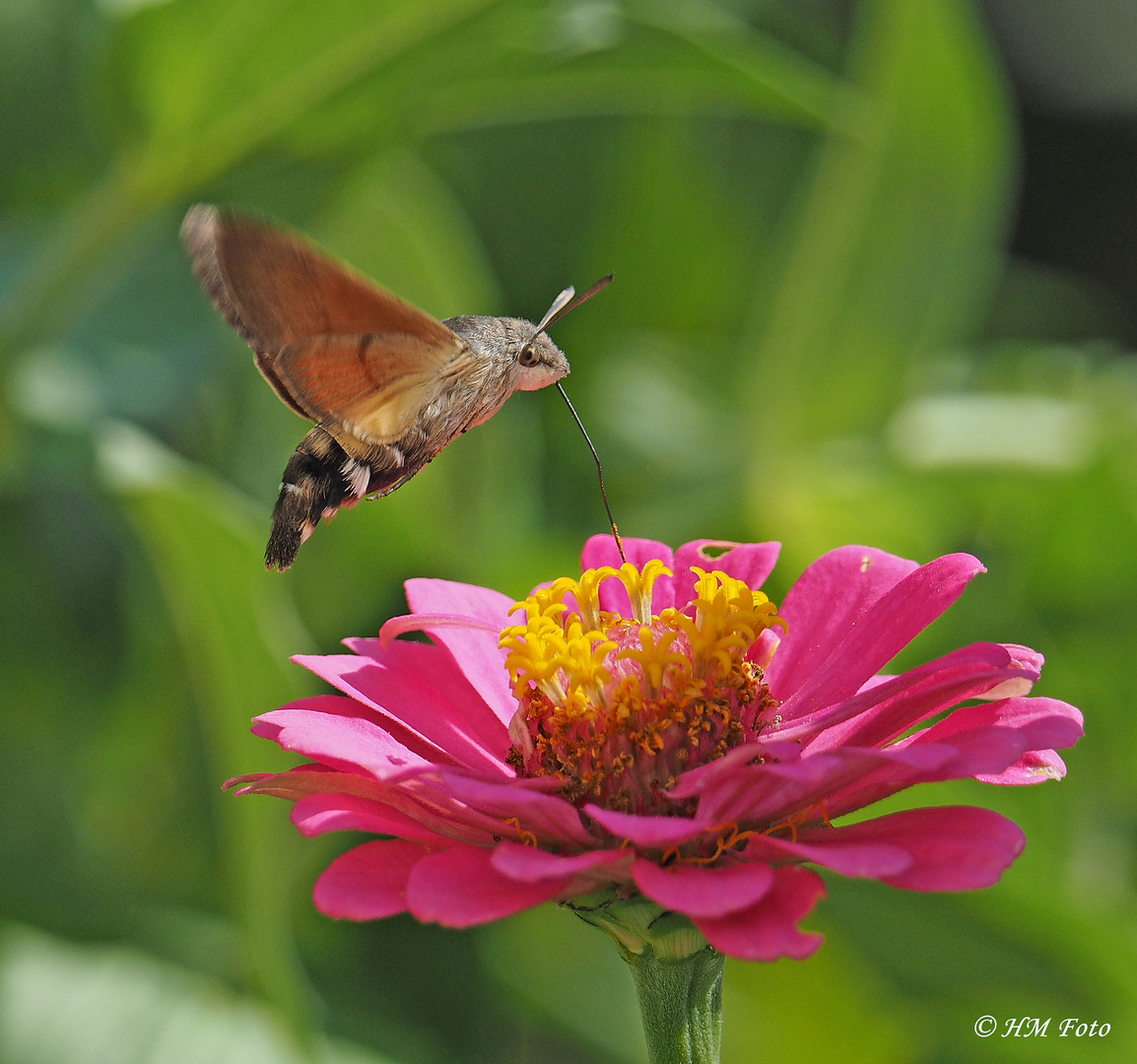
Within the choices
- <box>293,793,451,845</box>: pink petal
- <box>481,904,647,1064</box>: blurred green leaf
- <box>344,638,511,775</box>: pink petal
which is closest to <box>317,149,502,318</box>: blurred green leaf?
<box>481,904,647,1064</box>: blurred green leaf

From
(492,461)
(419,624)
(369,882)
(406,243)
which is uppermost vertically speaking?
(406,243)

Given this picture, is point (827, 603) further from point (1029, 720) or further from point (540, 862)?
point (540, 862)

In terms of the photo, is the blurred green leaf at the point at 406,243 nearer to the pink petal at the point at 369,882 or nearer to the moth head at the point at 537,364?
the moth head at the point at 537,364

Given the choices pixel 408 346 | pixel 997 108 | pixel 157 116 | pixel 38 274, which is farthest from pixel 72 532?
pixel 997 108

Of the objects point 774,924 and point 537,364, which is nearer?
point 774,924

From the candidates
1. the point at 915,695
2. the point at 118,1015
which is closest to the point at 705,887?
the point at 915,695

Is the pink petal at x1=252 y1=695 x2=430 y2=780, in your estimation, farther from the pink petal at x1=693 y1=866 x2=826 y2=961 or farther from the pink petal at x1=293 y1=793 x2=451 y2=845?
the pink petal at x1=693 y1=866 x2=826 y2=961

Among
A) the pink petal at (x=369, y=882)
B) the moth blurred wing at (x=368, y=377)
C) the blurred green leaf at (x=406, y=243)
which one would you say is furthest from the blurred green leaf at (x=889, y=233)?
the pink petal at (x=369, y=882)
